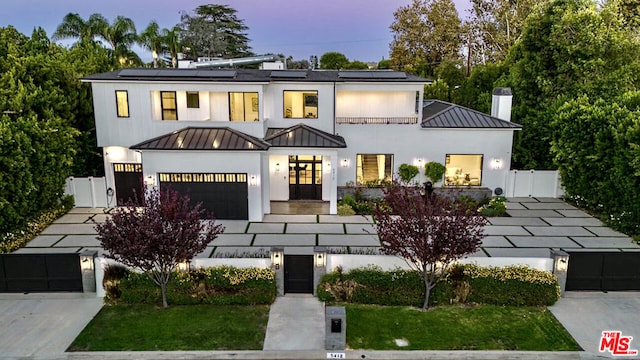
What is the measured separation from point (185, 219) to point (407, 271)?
6810mm

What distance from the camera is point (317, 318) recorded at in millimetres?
13367

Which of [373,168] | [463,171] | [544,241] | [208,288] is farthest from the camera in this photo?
[463,171]

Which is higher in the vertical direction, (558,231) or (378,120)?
(378,120)

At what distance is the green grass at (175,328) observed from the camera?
1203 cm

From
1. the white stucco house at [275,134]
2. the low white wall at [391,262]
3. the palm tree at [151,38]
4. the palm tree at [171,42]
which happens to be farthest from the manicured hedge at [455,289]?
the palm tree at [171,42]

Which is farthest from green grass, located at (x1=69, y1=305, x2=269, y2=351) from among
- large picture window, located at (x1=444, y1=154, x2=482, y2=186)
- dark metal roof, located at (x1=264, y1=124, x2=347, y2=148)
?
large picture window, located at (x1=444, y1=154, x2=482, y2=186)

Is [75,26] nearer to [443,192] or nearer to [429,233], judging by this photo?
[443,192]

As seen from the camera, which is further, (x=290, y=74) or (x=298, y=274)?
(x=290, y=74)

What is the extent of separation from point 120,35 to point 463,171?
103 ft

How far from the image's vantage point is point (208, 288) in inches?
554

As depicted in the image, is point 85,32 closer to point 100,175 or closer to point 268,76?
point 100,175

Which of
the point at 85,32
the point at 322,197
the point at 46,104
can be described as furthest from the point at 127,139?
the point at 85,32

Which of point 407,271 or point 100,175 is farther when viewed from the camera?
point 100,175

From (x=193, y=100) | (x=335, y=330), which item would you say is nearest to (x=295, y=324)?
(x=335, y=330)
